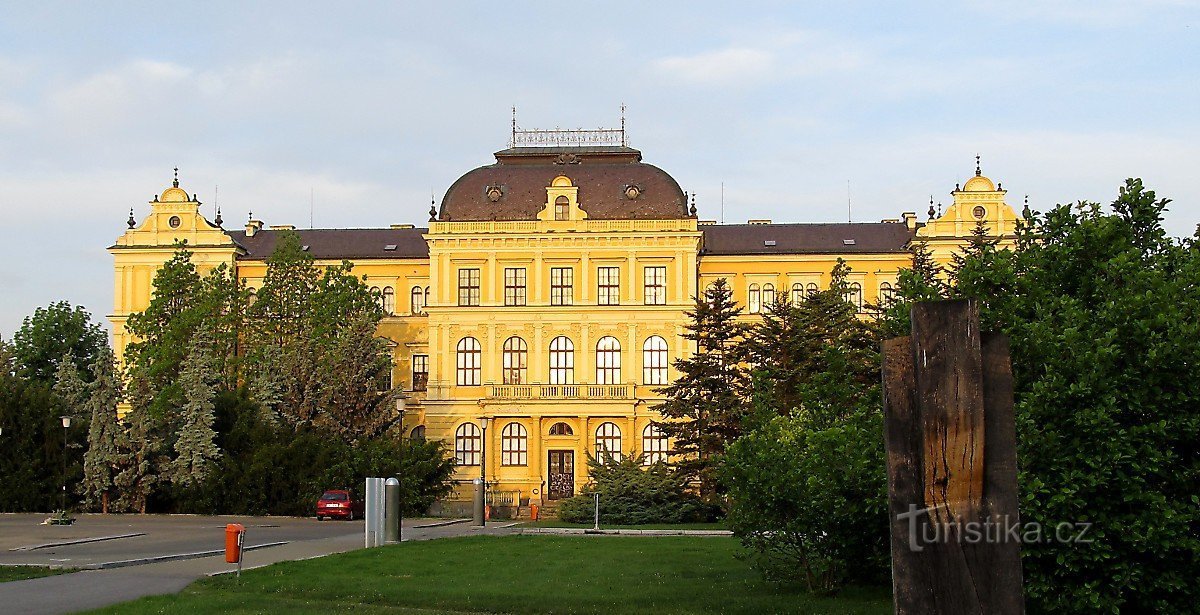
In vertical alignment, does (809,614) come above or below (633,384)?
below

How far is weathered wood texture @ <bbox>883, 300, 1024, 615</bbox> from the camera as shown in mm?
7207

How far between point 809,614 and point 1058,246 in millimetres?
5651

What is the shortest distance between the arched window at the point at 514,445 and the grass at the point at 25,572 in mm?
42710

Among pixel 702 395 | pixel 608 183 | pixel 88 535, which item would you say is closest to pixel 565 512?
pixel 702 395

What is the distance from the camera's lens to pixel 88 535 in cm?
3241

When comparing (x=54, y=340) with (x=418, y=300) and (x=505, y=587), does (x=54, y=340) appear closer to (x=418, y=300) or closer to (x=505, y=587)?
(x=418, y=300)

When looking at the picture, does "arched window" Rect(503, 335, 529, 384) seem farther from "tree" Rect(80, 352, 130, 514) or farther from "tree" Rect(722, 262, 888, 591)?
"tree" Rect(722, 262, 888, 591)

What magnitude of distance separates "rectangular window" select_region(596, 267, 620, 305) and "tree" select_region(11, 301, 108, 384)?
101 ft

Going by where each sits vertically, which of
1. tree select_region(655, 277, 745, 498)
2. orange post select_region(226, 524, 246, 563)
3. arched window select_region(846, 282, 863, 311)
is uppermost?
arched window select_region(846, 282, 863, 311)

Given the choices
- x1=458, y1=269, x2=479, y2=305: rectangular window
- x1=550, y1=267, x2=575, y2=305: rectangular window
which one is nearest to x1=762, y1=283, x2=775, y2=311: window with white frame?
x1=550, y1=267, x2=575, y2=305: rectangular window

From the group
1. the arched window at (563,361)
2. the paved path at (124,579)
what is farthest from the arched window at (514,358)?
the paved path at (124,579)

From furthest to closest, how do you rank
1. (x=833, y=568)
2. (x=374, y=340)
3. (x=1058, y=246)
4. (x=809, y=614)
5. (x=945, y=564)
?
(x=374, y=340), (x=833, y=568), (x=809, y=614), (x=1058, y=246), (x=945, y=564)

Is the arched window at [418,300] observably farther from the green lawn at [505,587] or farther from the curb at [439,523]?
the green lawn at [505,587]

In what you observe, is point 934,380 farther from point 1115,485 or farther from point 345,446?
point 345,446
